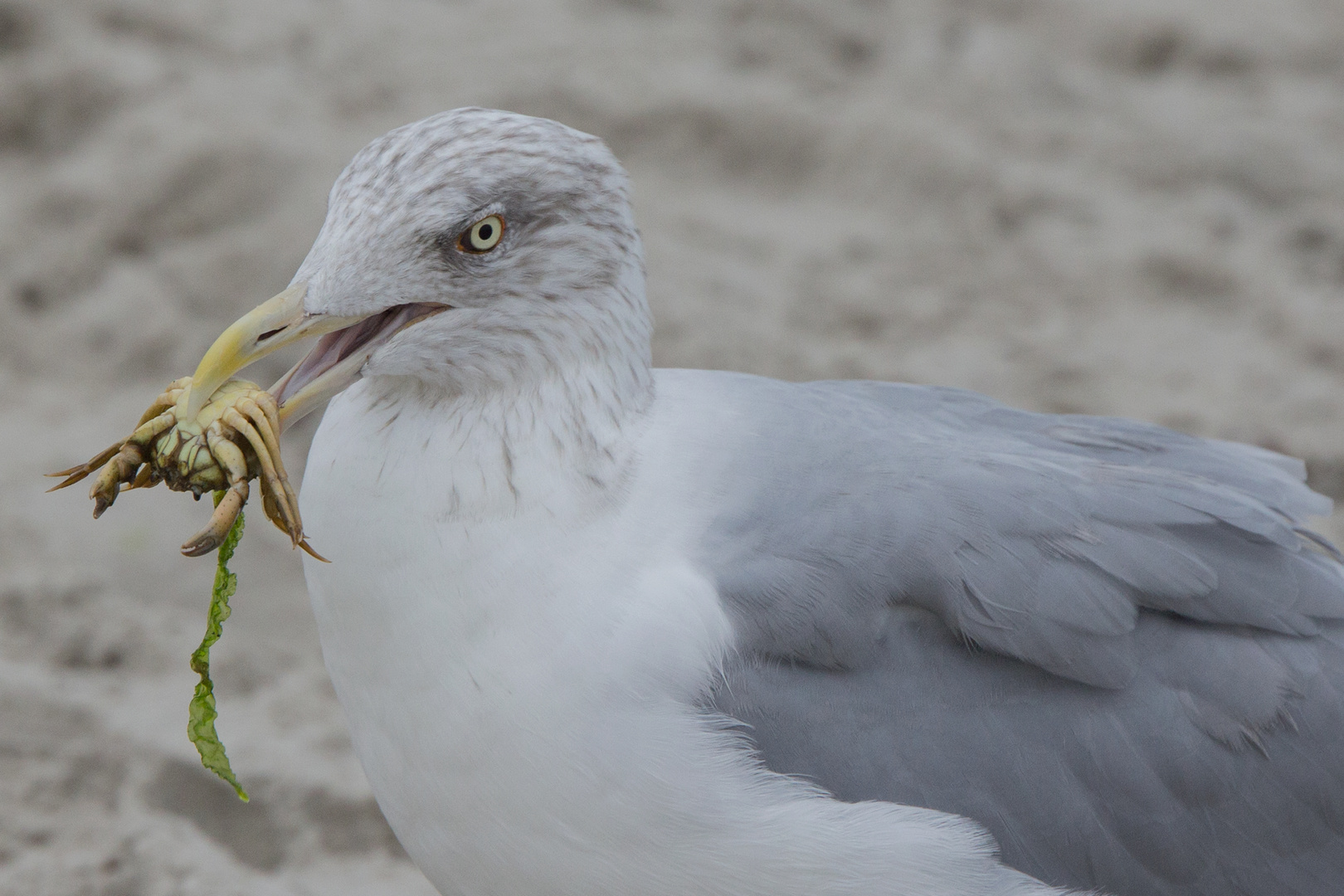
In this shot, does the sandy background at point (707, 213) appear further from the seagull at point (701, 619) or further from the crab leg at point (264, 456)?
the crab leg at point (264, 456)

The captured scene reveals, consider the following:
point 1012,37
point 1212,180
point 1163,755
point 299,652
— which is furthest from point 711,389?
point 1012,37

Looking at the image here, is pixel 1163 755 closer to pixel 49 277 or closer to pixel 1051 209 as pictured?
pixel 1051 209

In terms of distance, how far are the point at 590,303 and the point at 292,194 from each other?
2252mm

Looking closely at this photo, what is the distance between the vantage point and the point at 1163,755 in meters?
2.06

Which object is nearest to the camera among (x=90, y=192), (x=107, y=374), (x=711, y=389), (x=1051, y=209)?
(x=711, y=389)

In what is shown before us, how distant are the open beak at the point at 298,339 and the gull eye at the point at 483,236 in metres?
0.10

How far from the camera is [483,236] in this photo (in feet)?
6.42

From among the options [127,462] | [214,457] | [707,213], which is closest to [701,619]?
[214,457]

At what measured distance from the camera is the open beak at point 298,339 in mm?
1820

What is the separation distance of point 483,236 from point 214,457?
1.51ft

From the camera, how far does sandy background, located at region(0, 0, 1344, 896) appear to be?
10.5 ft

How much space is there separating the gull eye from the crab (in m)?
0.33

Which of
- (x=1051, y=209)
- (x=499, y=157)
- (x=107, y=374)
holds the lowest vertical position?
(x=107, y=374)

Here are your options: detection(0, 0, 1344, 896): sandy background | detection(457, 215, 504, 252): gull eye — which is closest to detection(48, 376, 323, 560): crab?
detection(457, 215, 504, 252): gull eye
